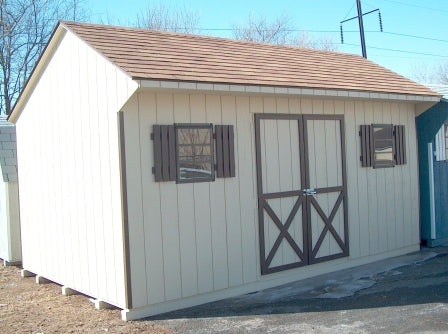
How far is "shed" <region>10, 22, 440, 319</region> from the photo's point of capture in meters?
6.40

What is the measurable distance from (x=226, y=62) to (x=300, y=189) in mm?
2070

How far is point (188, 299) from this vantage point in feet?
22.1

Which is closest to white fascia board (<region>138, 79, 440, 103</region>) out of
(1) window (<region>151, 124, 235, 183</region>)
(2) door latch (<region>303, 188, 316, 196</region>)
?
(1) window (<region>151, 124, 235, 183</region>)

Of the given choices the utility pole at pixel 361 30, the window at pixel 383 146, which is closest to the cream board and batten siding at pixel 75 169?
the window at pixel 383 146

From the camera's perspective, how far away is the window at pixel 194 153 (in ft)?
21.9

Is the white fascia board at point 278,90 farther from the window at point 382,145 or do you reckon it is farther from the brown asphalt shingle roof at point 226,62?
the window at point 382,145

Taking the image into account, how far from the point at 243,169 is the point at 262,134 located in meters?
0.58

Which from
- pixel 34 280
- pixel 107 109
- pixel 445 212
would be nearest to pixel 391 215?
pixel 445 212

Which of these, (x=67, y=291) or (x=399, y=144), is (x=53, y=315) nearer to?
(x=67, y=291)

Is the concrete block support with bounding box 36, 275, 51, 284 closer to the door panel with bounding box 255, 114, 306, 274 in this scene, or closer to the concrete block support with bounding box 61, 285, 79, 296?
the concrete block support with bounding box 61, 285, 79, 296

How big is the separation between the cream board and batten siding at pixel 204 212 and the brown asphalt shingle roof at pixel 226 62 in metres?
0.30

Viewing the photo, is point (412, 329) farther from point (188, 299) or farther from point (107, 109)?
point (107, 109)

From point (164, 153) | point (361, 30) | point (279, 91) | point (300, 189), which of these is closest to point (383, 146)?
point (300, 189)

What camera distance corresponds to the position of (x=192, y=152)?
680 cm
